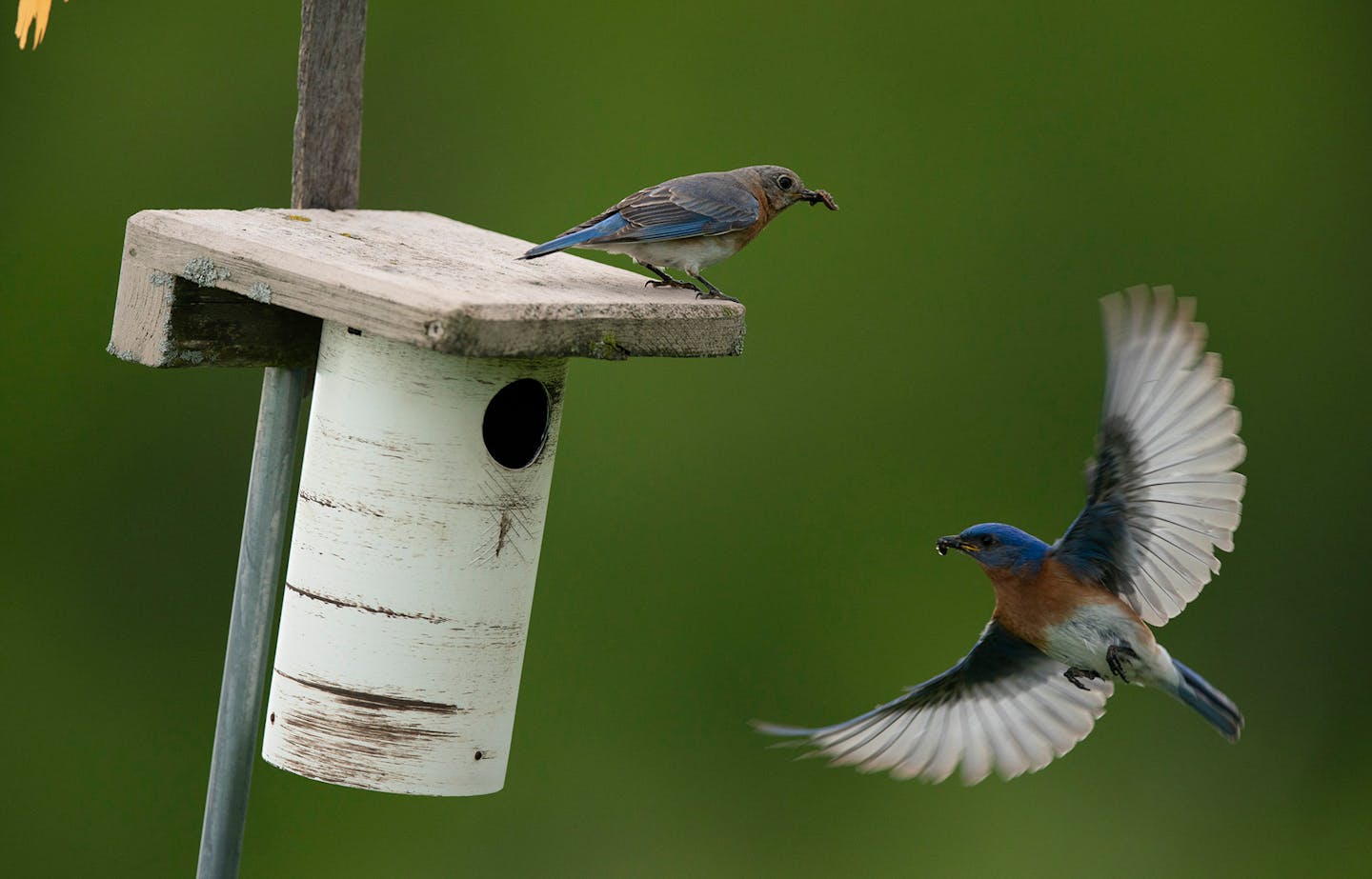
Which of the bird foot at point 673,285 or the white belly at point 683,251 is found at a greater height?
the white belly at point 683,251

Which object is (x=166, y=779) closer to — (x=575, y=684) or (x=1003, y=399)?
(x=575, y=684)

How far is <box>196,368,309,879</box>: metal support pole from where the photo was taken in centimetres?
321

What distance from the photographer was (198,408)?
218 inches

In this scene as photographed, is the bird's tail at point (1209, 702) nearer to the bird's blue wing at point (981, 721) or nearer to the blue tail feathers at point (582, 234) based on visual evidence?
the bird's blue wing at point (981, 721)

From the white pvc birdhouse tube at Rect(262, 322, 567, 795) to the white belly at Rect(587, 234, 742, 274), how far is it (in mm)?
264

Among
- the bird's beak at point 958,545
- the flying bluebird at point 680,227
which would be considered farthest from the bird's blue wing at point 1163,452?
the flying bluebird at point 680,227

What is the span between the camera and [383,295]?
8.98 ft

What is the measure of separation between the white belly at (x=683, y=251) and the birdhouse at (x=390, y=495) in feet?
0.24

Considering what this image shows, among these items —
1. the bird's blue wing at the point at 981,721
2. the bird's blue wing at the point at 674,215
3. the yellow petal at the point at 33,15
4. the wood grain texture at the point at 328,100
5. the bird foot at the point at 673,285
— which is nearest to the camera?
the yellow petal at the point at 33,15

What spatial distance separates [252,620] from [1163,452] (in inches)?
64.2

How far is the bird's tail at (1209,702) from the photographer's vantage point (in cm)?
354

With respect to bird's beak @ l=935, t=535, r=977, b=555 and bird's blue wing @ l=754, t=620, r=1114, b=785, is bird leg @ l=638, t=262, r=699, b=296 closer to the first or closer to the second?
bird's beak @ l=935, t=535, r=977, b=555

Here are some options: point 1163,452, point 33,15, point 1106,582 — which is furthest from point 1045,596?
point 33,15

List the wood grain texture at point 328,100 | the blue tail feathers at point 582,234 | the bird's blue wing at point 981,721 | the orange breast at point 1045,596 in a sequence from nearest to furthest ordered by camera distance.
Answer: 1. the blue tail feathers at point 582,234
2. the orange breast at point 1045,596
3. the wood grain texture at point 328,100
4. the bird's blue wing at point 981,721
